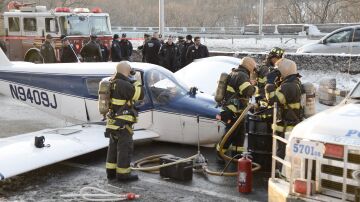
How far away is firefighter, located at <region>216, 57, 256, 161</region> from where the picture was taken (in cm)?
868

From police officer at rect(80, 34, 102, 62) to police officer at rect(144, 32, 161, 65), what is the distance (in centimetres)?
165

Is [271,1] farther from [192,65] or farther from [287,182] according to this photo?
[287,182]

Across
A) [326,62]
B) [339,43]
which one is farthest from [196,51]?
[339,43]

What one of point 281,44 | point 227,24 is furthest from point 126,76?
point 227,24

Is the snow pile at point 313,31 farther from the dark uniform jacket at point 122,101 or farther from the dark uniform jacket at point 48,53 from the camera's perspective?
the dark uniform jacket at point 122,101

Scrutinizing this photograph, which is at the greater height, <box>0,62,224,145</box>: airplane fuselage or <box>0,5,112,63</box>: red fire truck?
<box>0,5,112,63</box>: red fire truck

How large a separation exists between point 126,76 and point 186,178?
1807 millimetres

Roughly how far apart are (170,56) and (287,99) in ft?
33.3

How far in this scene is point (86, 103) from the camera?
10.5 m

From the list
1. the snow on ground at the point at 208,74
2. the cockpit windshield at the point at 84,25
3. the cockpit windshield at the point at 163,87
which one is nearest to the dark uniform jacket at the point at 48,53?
the cockpit windshield at the point at 84,25

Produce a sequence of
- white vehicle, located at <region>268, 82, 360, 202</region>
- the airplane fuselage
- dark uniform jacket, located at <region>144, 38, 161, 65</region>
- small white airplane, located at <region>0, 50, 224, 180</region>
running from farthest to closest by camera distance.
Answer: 1. dark uniform jacket, located at <region>144, 38, 161, 65</region>
2. the airplane fuselage
3. small white airplane, located at <region>0, 50, 224, 180</region>
4. white vehicle, located at <region>268, 82, 360, 202</region>

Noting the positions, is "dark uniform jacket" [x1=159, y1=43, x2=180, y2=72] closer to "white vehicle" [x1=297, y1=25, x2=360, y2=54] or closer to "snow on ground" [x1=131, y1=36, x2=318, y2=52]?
"white vehicle" [x1=297, y1=25, x2=360, y2=54]

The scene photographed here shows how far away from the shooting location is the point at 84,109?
1058 centimetres

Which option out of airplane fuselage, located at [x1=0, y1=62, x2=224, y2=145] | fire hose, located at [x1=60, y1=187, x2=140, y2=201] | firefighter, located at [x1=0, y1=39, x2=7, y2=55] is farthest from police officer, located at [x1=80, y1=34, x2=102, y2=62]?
fire hose, located at [x1=60, y1=187, x2=140, y2=201]
